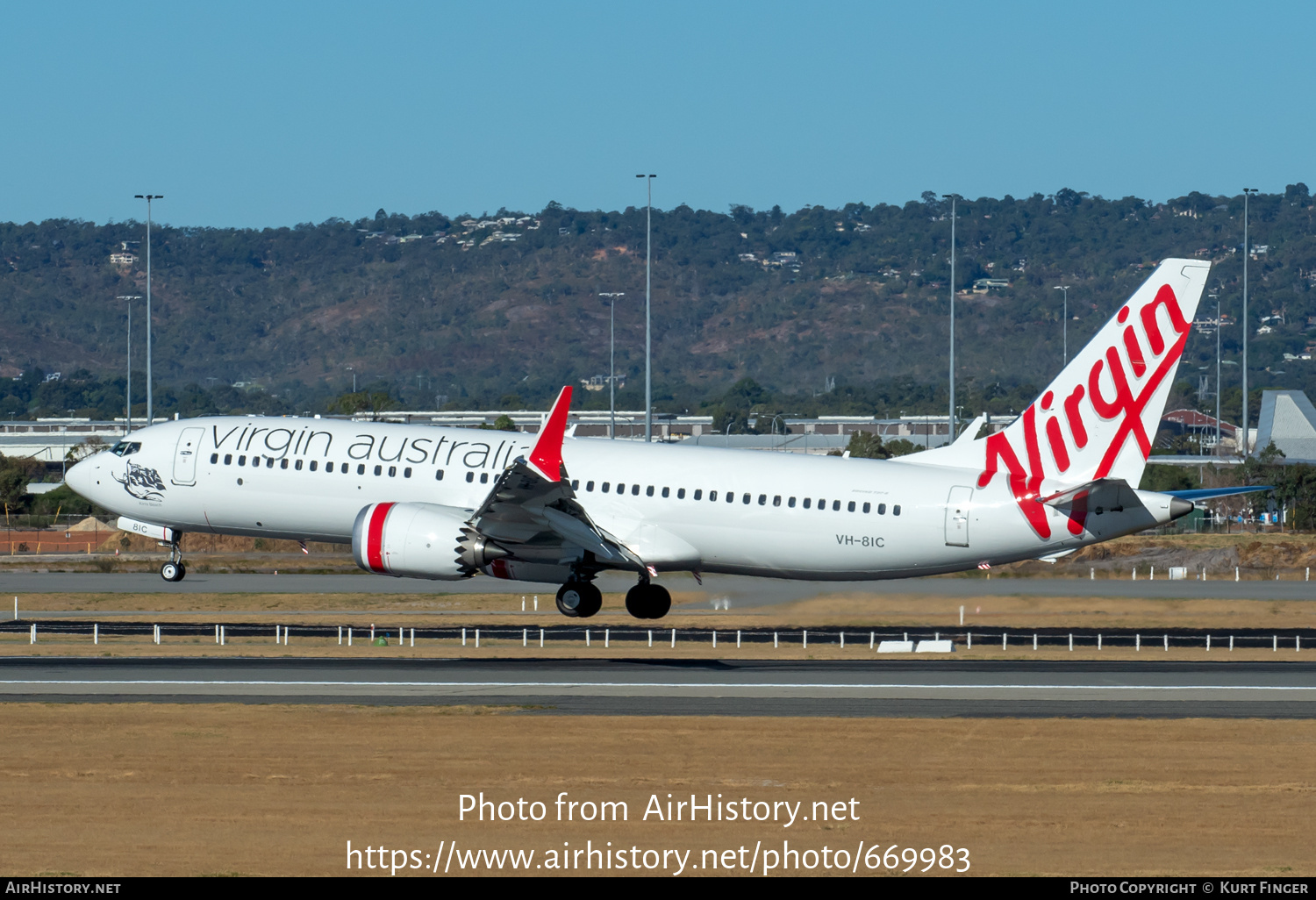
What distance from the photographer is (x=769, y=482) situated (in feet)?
128

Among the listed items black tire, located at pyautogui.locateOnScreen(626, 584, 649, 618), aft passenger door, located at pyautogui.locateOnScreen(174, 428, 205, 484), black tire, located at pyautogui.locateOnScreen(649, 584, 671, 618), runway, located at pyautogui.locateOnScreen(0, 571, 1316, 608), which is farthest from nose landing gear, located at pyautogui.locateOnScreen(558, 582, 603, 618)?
aft passenger door, located at pyautogui.locateOnScreen(174, 428, 205, 484)

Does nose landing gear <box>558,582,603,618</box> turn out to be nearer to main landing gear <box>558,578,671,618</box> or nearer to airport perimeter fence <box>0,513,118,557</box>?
main landing gear <box>558,578,671,618</box>

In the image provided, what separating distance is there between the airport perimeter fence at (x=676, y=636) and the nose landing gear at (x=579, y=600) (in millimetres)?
2414

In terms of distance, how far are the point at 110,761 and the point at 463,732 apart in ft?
18.5

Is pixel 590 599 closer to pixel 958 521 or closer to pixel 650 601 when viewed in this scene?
pixel 650 601

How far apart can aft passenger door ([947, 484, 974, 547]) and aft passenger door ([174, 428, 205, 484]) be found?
19.3 m

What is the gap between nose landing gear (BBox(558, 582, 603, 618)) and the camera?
128 feet

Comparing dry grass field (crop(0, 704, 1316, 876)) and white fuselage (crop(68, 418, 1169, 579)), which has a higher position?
white fuselage (crop(68, 418, 1169, 579))

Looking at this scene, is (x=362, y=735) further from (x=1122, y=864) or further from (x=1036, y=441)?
(x=1036, y=441)

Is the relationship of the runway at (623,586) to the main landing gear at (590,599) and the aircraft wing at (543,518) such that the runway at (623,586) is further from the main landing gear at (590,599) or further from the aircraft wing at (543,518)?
the aircraft wing at (543,518)

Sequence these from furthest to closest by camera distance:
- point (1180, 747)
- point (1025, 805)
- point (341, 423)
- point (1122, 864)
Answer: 1. point (341, 423)
2. point (1180, 747)
3. point (1025, 805)
4. point (1122, 864)

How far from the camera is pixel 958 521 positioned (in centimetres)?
3791

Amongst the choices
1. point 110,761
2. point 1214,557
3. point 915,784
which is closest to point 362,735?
point 110,761

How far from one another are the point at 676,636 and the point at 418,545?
9.15 meters
